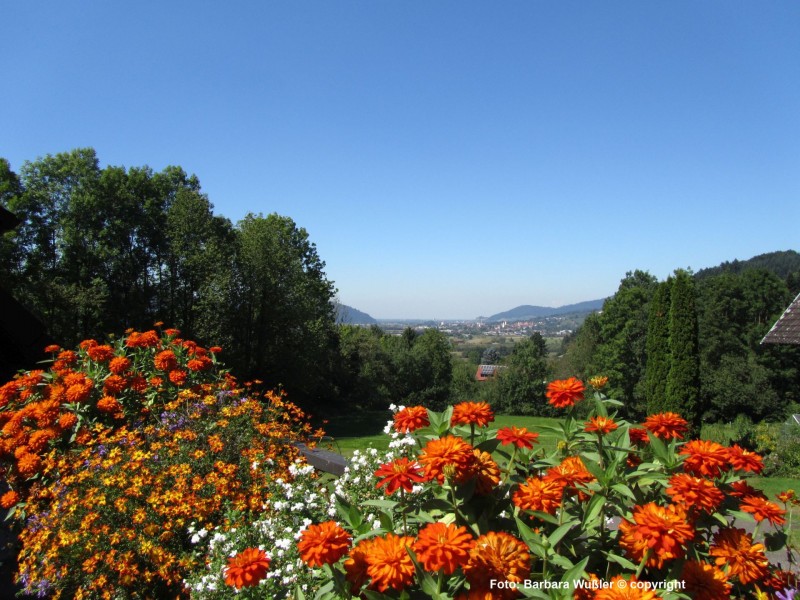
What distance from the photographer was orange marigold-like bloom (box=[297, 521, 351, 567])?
1265mm

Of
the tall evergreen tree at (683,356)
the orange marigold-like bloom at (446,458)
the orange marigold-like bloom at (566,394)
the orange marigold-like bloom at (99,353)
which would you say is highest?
the orange marigold-like bloom at (99,353)

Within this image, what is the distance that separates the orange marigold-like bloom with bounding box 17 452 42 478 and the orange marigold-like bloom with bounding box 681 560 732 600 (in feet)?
12.7

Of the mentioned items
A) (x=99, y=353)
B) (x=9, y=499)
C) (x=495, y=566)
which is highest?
(x=99, y=353)

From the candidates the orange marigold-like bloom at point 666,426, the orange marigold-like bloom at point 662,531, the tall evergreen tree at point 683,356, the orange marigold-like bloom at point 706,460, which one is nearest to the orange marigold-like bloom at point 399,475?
the orange marigold-like bloom at point 662,531

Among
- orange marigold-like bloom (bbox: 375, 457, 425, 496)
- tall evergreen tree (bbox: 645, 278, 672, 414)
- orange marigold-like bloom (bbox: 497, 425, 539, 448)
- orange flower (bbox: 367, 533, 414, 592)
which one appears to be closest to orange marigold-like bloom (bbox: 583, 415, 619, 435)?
orange marigold-like bloom (bbox: 497, 425, 539, 448)

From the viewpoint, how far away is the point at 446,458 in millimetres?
1332

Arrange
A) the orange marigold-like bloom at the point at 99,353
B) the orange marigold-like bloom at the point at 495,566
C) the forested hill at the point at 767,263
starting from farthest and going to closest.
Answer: the forested hill at the point at 767,263
the orange marigold-like bloom at the point at 99,353
the orange marigold-like bloom at the point at 495,566

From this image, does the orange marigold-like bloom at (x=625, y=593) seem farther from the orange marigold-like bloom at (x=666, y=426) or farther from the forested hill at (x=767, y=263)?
the forested hill at (x=767, y=263)

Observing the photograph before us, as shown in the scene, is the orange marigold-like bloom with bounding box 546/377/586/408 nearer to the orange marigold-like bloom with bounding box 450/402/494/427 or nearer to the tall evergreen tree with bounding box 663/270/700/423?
the orange marigold-like bloom with bounding box 450/402/494/427

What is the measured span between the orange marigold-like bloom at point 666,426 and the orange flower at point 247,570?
1.43 m

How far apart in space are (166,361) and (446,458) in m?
3.37

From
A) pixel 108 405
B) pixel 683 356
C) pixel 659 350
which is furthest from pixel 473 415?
pixel 659 350

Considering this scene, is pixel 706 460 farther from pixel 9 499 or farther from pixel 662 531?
pixel 9 499

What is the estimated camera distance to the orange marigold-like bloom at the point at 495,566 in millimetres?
1240
